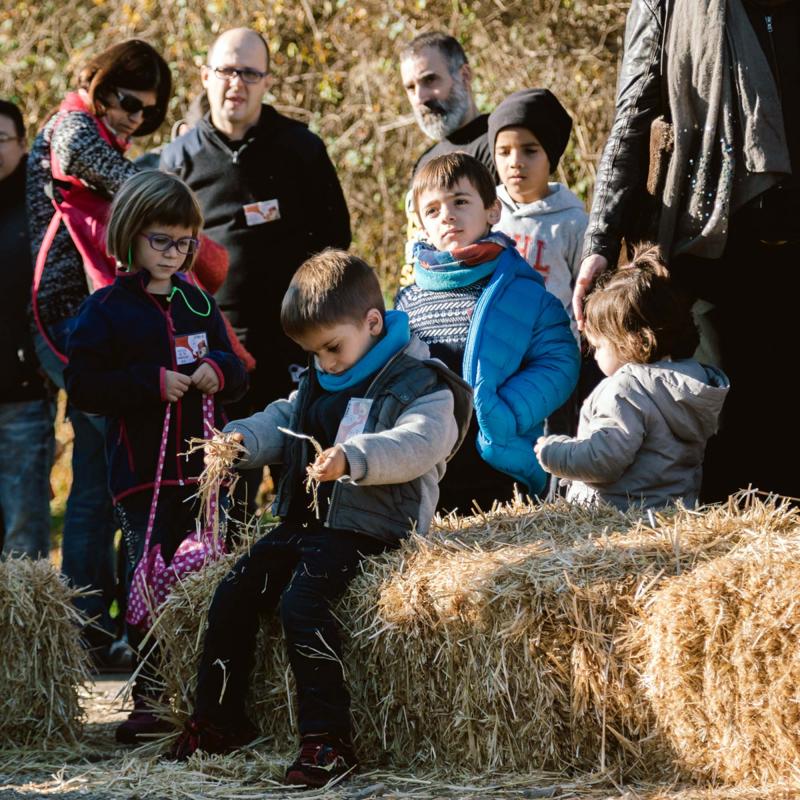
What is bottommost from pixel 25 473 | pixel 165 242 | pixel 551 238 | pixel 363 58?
pixel 25 473

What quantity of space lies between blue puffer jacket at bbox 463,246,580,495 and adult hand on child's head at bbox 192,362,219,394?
37.4 inches

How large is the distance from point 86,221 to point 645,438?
286 centimetres

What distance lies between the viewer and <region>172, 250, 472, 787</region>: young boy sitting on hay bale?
4.30 m

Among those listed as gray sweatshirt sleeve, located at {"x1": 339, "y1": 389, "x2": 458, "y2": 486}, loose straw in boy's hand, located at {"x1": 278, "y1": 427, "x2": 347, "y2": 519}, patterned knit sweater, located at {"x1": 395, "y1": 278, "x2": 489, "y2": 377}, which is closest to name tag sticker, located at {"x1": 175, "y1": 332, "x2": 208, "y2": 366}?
patterned knit sweater, located at {"x1": 395, "y1": 278, "x2": 489, "y2": 377}

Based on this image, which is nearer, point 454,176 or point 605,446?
point 605,446

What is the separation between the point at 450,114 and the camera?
22.9 ft

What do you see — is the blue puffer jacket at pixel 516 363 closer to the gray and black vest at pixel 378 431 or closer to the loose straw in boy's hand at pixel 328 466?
the gray and black vest at pixel 378 431

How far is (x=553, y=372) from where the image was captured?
558cm

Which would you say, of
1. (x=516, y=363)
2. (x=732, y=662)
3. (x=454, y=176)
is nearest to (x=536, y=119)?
(x=454, y=176)

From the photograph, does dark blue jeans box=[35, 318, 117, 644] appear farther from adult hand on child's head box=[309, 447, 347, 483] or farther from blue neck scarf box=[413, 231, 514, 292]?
adult hand on child's head box=[309, 447, 347, 483]

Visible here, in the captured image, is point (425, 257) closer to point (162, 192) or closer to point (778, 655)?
point (162, 192)

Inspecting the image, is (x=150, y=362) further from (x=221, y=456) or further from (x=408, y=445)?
(x=408, y=445)

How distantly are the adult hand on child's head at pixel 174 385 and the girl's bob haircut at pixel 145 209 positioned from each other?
1.76 feet

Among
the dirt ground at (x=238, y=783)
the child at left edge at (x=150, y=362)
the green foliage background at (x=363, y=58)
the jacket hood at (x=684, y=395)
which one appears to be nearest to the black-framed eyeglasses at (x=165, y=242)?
the child at left edge at (x=150, y=362)
